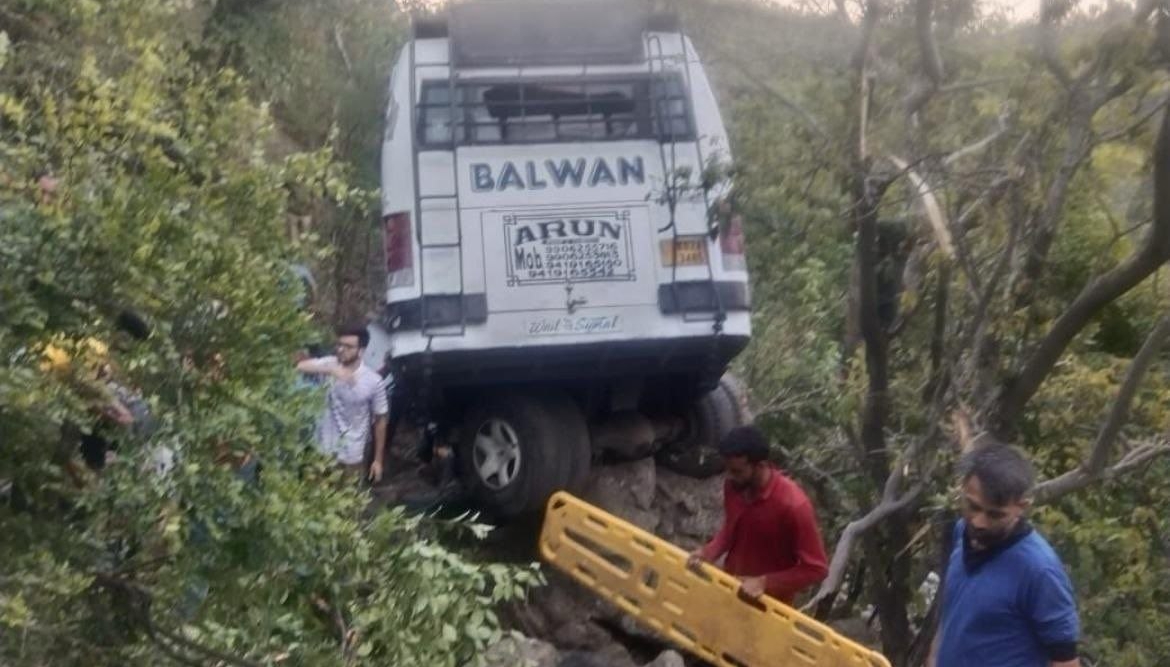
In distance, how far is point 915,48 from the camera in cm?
678

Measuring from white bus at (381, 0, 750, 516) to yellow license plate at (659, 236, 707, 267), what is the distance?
0.4 inches

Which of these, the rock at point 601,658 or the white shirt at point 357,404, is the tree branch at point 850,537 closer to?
the rock at point 601,658

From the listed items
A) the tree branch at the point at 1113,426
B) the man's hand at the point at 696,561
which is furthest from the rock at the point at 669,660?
the tree branch at the point at 1113,426

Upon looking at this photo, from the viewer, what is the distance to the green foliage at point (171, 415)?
3.94 metres

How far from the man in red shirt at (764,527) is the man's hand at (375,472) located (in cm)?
286

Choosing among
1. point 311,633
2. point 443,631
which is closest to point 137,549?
point 311,633

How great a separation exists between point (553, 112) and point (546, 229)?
75 centimetres

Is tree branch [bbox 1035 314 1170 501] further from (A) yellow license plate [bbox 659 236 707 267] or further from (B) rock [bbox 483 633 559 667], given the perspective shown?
(A) yellow license plate [bbox 659 236 707 267]

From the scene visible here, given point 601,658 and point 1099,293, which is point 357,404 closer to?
point 601,658

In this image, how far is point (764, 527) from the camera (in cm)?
674

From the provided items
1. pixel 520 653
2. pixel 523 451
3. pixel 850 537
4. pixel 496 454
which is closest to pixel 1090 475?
pixel 850 537

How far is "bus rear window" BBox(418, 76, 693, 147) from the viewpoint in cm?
880

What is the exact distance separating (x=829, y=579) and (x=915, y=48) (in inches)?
85.4

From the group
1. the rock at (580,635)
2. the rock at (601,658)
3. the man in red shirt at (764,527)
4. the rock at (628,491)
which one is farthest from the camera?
the rock at (628,491)
